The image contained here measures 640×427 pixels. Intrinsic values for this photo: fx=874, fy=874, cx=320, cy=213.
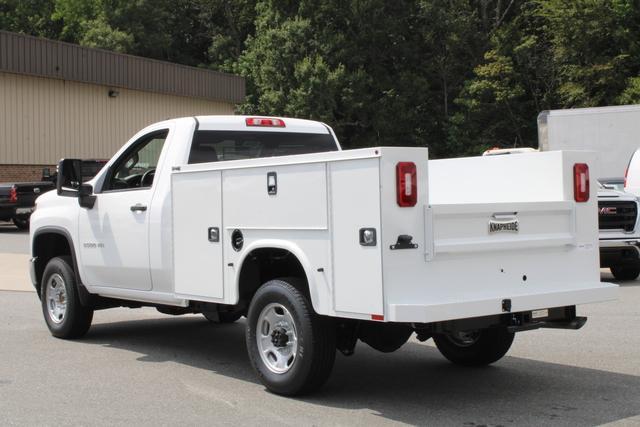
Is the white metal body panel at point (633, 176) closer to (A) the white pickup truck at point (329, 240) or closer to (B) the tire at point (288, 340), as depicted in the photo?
(A) the white pickup truck at point (329, 240)

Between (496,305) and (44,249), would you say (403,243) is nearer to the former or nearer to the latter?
(496,305)

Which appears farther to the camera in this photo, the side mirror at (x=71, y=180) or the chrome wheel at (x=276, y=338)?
the side mirror at (x=71, y=180)

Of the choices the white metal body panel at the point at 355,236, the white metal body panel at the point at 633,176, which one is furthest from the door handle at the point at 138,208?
the white metal body panel at the point at 633,176

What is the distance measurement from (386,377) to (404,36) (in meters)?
44.9

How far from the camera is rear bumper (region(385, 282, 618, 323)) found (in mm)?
5684

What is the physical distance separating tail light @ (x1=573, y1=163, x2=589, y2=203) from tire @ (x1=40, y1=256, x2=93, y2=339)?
5179 millimetres

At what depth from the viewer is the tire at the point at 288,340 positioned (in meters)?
6.29

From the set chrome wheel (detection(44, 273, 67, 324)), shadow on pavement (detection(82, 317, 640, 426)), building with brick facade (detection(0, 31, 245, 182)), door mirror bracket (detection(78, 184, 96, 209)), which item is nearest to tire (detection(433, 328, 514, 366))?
shadow on pavement (detection(82, 317, 640, 426))

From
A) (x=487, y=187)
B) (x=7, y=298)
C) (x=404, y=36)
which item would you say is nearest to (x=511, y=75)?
(x=404, y=36)

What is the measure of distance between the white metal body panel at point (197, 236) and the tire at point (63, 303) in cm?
200

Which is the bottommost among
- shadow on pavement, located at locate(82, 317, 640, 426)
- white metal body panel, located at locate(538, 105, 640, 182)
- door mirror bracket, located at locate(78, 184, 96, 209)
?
shadow on pavement, located at locate(82, 317, 640, 426)

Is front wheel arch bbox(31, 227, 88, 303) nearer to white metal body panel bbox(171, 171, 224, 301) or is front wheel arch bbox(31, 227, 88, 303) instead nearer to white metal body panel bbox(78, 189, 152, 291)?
white metal body panel bbox(78, 189, 152, 291)

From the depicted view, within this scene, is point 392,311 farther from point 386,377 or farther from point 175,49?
point 175,49

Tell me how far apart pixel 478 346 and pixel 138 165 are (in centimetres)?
373
